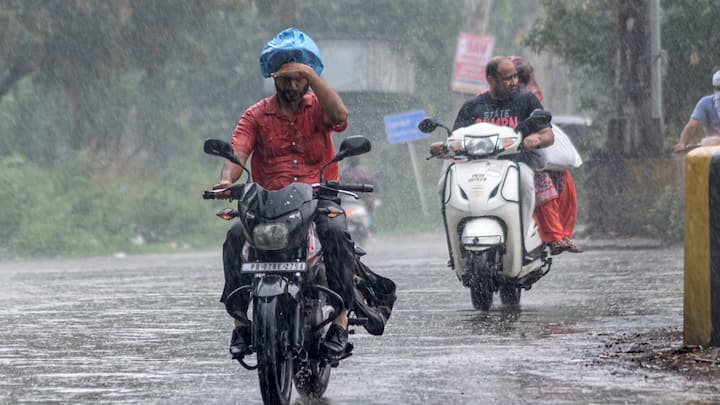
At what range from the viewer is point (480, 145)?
467 inches

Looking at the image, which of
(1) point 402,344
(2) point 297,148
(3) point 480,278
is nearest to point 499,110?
(3) point 480,278

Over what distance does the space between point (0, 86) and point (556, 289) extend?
19.8 meters

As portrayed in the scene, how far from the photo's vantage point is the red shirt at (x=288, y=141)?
320 inches

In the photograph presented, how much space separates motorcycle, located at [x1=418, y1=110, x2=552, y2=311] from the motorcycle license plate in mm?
4565

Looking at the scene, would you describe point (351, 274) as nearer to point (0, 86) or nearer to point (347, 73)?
point (0, 86)

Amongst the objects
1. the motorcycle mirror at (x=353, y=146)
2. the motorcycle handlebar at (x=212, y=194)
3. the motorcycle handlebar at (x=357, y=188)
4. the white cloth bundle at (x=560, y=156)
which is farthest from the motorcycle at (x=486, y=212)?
the motorcycle handlebar at (x=212, y=194)

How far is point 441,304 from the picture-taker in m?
13.0

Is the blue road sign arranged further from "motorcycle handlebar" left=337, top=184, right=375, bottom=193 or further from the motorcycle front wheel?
the motorcycle front wheel

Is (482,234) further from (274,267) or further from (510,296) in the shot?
(274,267)

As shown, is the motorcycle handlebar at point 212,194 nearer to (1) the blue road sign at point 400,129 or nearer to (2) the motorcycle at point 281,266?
(2) the motorcycle at point 281,266

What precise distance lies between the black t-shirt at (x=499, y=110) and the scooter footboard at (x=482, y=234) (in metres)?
0.77

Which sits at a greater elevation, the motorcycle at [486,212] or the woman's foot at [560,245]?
the motorcycle at [486,212]

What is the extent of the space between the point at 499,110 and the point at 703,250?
381 centimetres

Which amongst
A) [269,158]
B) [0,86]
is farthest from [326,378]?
[0,86]
